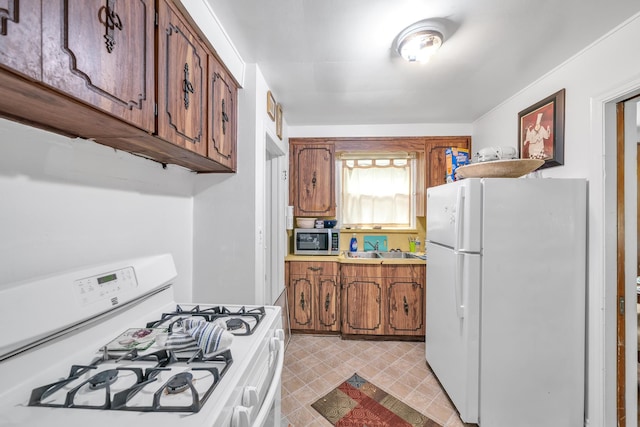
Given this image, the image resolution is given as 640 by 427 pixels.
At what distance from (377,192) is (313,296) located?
150 centimetres

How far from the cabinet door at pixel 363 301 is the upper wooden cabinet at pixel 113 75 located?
1.88 m

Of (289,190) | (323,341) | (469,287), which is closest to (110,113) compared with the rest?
(469,287)

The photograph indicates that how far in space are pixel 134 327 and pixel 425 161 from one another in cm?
287

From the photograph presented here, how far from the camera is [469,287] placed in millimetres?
1545

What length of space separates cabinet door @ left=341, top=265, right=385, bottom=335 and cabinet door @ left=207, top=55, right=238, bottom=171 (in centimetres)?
169

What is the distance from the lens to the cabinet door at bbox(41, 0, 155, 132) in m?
0.56

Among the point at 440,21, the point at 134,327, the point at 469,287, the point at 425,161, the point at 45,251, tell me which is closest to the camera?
the point at 45,251

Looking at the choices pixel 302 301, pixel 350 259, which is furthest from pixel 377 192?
pixel 302 301

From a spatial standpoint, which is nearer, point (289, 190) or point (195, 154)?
point (195, 154)

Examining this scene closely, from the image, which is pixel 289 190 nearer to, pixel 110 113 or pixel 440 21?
pixel 440 21

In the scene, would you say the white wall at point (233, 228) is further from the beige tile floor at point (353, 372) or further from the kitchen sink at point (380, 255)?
the kitchen sink at point (380, 255)

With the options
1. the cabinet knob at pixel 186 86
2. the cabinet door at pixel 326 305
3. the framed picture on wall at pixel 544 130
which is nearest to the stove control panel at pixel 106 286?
the cabinet knob at pixel 186 86

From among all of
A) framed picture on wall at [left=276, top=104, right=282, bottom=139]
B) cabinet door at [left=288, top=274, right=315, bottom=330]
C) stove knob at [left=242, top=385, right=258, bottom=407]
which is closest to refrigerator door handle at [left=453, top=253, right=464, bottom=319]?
stove knob at [left=242, top=385, right=258, bottom=407]

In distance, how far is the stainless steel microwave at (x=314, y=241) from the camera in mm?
2850
